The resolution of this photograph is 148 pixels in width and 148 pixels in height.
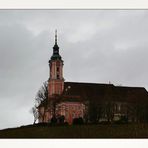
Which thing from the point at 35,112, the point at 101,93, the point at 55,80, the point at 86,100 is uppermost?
the point at 55,80

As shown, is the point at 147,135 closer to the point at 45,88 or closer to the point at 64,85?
the point at 45,88

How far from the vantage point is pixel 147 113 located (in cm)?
4325

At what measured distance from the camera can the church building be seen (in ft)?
158

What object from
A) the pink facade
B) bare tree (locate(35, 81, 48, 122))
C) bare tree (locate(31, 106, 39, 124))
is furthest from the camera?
the pink facade

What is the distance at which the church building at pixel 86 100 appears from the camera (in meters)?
48.2

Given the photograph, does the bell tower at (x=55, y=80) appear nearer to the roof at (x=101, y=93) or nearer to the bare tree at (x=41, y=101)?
the roof at (x=101, y=93)

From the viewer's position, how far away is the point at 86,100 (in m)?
61.1

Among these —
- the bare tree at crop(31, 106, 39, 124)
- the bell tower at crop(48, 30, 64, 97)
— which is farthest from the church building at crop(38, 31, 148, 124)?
the bare tree at crop(31, 106, 39, 124)

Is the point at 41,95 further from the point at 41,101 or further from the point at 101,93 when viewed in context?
the point at 101,93
